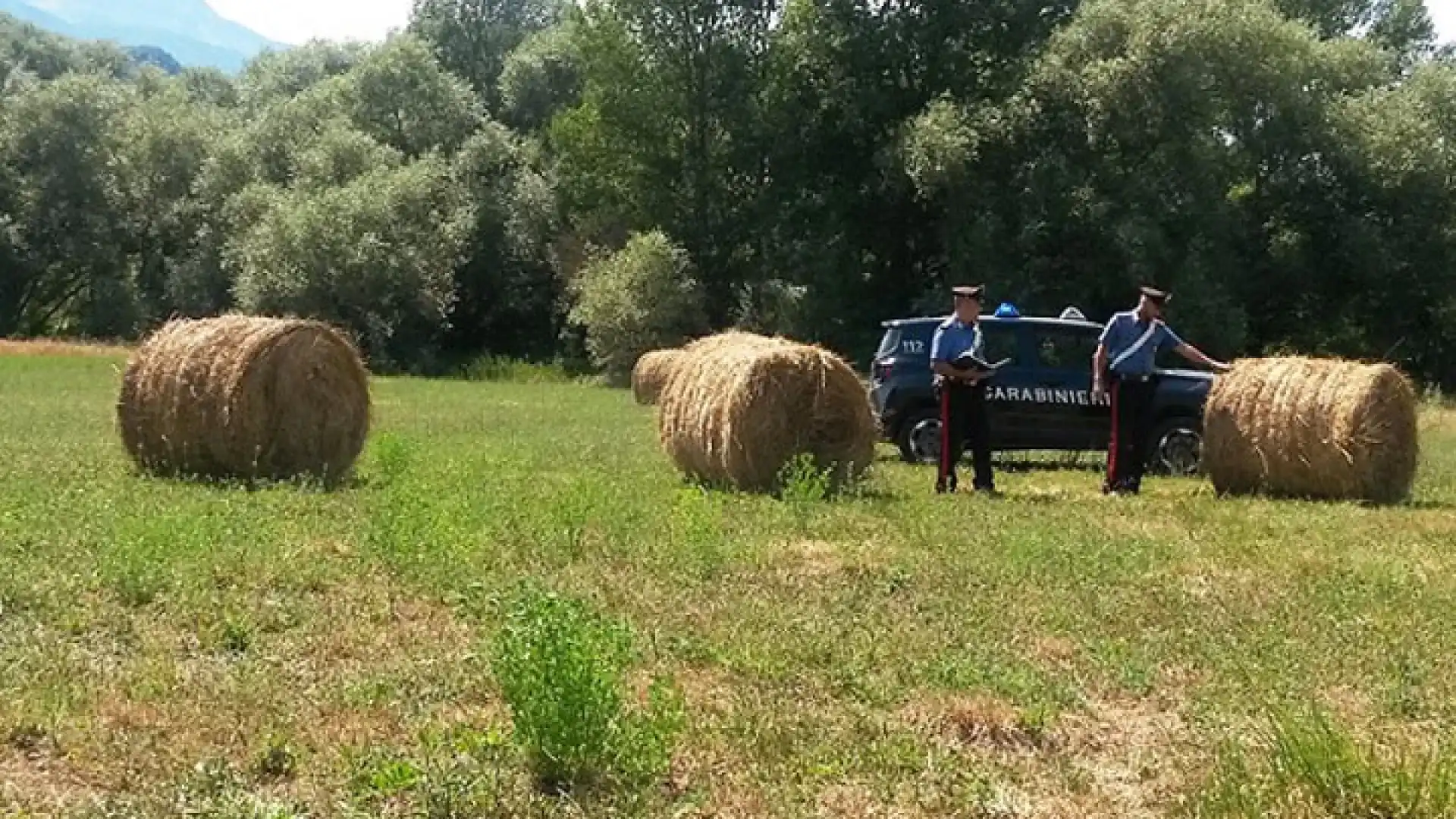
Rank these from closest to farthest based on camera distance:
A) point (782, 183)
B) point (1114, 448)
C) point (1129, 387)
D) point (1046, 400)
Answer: point (1114, 448) < point (1129, 387) < point (1046, 400) < point (782, 183)

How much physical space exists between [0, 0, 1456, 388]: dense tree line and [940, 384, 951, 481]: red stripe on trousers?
80.6 feet

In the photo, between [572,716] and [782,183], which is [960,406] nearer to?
[572,716]

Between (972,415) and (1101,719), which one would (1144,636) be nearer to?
(1101,719)

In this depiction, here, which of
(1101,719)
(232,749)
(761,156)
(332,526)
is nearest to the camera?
(232,749)

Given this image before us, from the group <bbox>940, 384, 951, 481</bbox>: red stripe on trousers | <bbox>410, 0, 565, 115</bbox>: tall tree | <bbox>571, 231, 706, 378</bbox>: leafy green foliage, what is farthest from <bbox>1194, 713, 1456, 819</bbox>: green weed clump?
<bbox>410, 0, 565, 115</bbox>: tall tree

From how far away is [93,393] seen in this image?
27.5m

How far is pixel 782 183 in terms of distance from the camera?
151ft

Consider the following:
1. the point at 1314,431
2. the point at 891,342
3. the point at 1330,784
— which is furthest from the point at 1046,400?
the point at 1330,784

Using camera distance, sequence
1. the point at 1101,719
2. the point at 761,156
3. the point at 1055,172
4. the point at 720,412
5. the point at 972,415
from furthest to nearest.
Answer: the point at 761,156, the point at 1055,172, the point at 972,415, the point at 720,412, the point at 1101,719

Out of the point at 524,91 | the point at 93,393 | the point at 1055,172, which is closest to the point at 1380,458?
the point at 93,393

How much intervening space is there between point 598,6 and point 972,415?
38610 mm

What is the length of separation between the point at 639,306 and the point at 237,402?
30.9m

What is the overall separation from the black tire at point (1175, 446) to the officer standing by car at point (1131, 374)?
2601mm

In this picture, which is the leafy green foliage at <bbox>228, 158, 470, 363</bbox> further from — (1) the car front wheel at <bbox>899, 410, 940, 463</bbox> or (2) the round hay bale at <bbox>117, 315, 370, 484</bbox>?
(2) the round hay bale at <bbox>117, 315, 370, 484</bbox>
